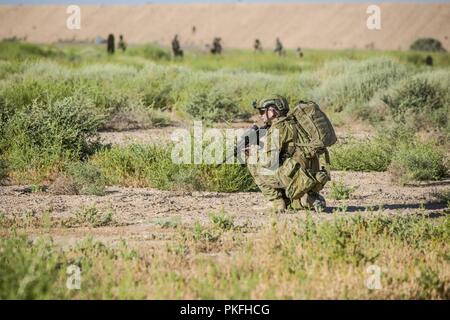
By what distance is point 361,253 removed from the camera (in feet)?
25.1

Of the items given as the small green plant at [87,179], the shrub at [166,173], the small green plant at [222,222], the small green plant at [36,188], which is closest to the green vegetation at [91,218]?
the small green plant at [222,222]

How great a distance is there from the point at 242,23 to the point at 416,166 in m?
100.0

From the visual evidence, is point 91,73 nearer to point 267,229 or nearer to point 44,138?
point 44,138

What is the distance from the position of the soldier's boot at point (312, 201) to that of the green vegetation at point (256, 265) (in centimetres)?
101

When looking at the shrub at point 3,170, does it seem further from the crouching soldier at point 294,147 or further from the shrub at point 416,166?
the shrub at point 416,166

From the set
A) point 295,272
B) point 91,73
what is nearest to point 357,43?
point 91,73

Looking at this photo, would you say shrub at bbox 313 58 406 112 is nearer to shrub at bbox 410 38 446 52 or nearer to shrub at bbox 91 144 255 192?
shrub at bbox 91 144 255 192

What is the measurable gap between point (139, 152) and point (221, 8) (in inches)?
4168

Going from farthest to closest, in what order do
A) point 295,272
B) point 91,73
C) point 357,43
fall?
point 357,43, point 91,73, point 295,272

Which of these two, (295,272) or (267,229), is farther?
(267,229)

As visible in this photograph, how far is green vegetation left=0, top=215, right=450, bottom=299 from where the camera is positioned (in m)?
6.78

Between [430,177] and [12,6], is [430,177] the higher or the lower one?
the lower one

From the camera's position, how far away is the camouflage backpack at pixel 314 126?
941cm

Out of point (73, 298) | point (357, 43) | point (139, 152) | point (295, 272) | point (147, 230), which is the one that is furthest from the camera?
point (357, 43)
